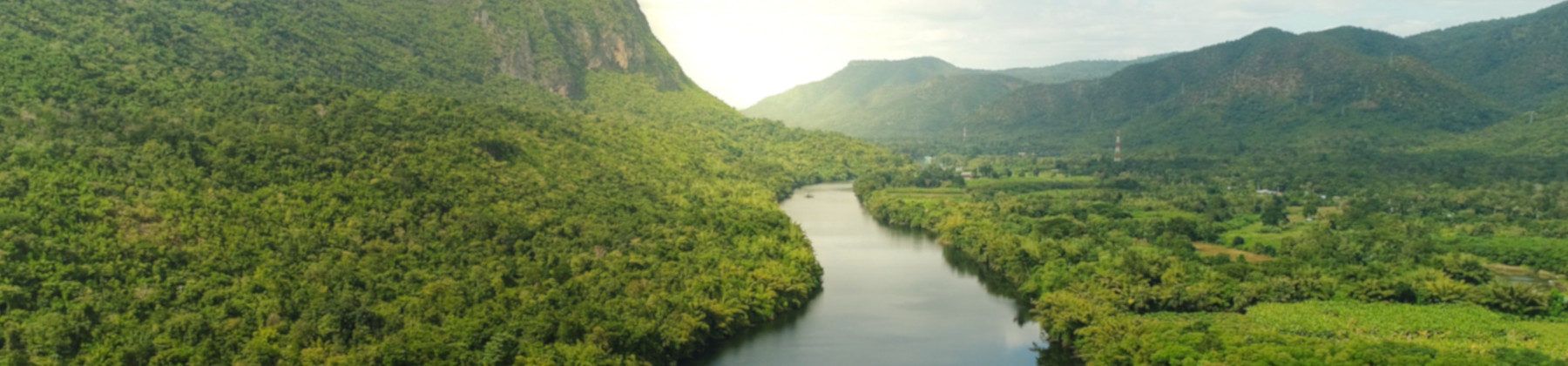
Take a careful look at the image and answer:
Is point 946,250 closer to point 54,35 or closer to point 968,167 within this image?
point 54,35

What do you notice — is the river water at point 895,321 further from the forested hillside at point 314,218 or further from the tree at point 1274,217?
the tree at point 1274,217

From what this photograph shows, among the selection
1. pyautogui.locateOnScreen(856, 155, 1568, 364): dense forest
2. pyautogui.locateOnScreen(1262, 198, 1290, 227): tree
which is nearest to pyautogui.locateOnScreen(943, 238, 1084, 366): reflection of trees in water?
pyautogui.locateOnScreen(856, 155, 1568, 364): dense forest

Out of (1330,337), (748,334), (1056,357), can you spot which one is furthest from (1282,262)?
(748,334)

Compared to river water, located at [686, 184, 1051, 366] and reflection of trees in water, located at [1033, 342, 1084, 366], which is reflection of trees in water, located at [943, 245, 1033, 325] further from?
reflection of trees in water, located at [1033, 342, 1084, 366]

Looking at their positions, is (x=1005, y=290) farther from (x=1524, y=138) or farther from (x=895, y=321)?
(x=1524, y=138)

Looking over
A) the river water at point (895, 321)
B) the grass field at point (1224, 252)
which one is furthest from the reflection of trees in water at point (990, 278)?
the grass field at point (1224, 252)
